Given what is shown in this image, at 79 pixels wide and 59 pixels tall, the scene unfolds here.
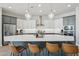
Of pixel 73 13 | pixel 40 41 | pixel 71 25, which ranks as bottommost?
pixel 40 41

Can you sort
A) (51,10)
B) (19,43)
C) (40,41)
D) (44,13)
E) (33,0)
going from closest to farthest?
(33,0) → (40,41) → (19,43) → (51,10) → (44,13)

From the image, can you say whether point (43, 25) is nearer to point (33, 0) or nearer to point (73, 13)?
point (73, 13)

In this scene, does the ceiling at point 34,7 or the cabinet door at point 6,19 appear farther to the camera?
the cabinet door at point 6,19

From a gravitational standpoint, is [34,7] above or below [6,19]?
above

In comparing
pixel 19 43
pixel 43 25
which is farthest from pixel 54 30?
pixel 19 43

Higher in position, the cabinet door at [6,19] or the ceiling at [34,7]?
the ceiling at [34,7]

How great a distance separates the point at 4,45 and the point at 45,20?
325cm

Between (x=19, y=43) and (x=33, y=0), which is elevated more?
(x=33, y=0)

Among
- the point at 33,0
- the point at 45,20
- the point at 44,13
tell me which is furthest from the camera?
the point at 45,20

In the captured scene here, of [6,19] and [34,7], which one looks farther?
[6,19]

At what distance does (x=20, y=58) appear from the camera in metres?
1.64

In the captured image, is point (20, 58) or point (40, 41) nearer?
point (20, 58)

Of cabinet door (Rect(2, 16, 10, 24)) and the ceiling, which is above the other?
the ceiling

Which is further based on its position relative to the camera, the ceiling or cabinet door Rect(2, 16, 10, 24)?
cabinet door Rect(2, 16, 10, 24)
